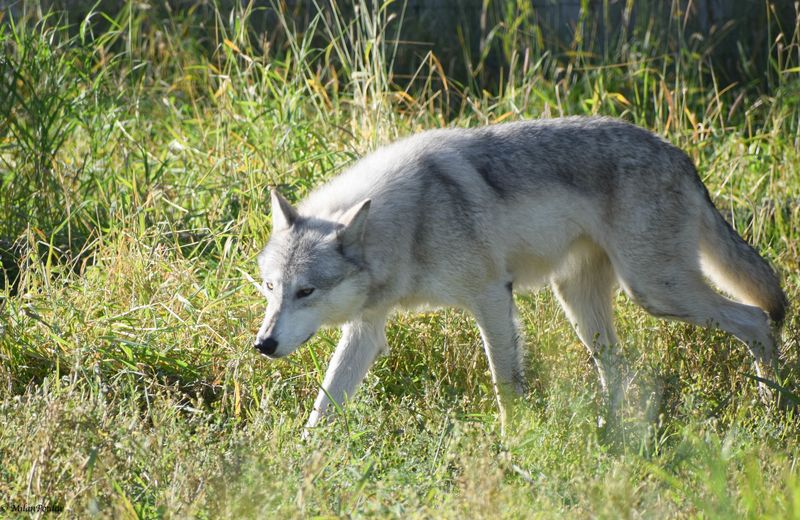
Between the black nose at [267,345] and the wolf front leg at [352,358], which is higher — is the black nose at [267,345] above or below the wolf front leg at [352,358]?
above

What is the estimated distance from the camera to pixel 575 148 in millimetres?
4758

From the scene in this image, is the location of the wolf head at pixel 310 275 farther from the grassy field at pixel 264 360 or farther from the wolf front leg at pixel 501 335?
the wolf front leg at pixel 501 335

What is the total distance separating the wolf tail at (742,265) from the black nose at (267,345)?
7.47 ft

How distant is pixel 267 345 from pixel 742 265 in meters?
2.47

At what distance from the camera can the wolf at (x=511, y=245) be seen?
4305mm

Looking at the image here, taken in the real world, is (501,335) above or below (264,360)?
above

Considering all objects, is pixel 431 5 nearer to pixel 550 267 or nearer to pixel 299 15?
pixel 299 15

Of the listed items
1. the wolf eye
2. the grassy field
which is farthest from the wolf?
the grassy field

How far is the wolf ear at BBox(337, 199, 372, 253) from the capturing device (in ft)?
13.6

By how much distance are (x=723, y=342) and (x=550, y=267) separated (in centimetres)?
95

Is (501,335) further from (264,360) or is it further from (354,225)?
(264,360)

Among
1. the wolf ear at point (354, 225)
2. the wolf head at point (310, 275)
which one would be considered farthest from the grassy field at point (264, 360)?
the wolf ear at point (354, 225)

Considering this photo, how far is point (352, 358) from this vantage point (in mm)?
4637

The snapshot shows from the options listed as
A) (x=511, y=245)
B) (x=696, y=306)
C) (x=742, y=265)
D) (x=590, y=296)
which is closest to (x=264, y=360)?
(x=511, y=245)
